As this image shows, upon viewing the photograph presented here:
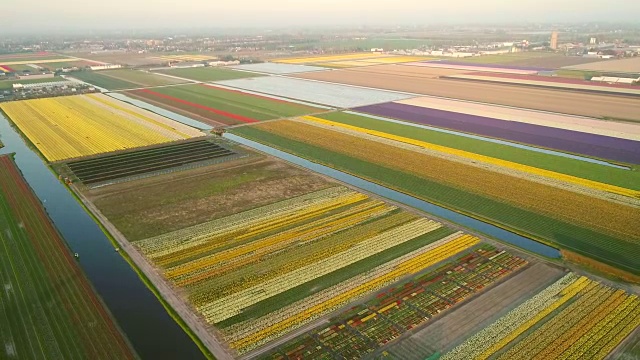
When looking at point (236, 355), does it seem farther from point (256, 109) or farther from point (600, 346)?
point (256, 109)

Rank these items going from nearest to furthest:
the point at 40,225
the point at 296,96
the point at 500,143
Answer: the point at 40,225, the point at 500,143, the point at 296,96

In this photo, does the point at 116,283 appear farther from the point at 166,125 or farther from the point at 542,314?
the point at 166,125

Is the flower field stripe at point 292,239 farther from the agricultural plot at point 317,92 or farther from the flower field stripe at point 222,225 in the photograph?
the agricultural plot at point 317,92

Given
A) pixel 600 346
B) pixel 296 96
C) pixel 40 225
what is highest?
pixel 296 96

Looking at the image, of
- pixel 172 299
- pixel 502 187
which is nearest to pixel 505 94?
pixel 502 187

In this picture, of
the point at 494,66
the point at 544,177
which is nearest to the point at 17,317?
the point at 544,177
